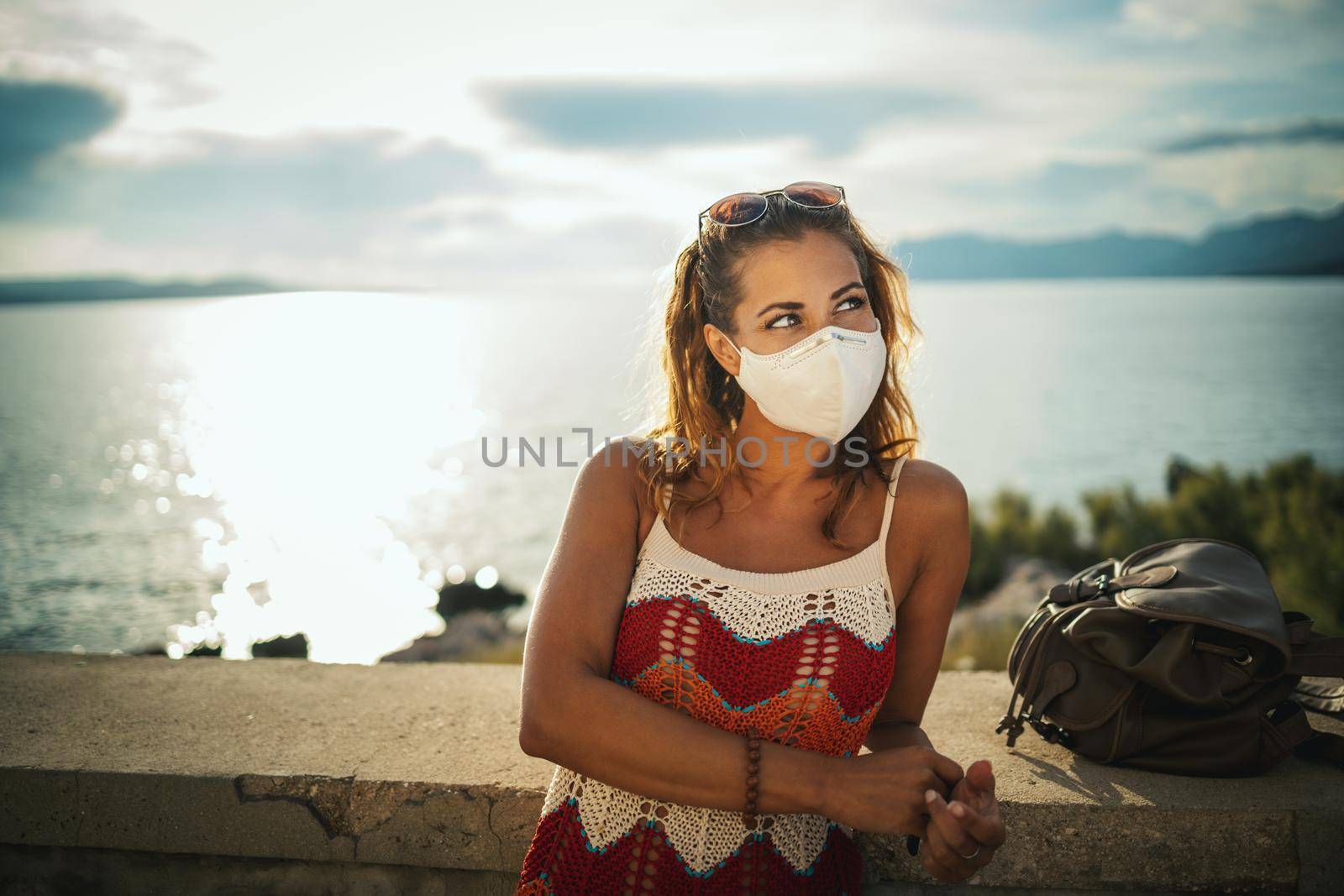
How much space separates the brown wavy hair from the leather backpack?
0.69 m

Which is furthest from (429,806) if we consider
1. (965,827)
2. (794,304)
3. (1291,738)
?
(1291,738)

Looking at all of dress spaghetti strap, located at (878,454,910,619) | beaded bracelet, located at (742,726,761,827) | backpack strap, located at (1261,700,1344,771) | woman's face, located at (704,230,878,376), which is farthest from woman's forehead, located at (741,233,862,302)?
backpack strap, located at (1261,700,1344,771)

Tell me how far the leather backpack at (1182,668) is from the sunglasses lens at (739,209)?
1366 millimetres

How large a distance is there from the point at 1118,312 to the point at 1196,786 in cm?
15352

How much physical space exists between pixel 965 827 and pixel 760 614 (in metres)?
0.60

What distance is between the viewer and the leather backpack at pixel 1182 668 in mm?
2283

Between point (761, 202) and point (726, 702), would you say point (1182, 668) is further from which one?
point (761, 202)

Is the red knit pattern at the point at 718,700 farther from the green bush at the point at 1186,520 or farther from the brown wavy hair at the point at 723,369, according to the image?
the green bush at the point at 1186,520

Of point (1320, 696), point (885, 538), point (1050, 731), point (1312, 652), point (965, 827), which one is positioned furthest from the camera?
point (1320, 696)

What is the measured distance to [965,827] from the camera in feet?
5.64

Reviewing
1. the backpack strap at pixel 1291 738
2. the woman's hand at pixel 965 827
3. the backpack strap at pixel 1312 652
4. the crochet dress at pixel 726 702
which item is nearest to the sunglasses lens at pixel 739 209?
the crochet dress at pixel 726 702

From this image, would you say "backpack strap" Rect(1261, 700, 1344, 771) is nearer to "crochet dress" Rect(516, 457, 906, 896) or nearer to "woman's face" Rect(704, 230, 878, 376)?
"crochet dress" Rect(516, 457, 906, 896)

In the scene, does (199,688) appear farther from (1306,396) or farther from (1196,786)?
(1306,396)

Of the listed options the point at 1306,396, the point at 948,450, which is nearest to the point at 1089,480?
the point at 948,450
